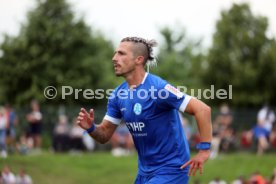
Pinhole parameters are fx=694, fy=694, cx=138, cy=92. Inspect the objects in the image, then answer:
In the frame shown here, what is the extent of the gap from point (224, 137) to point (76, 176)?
5700 millimetres

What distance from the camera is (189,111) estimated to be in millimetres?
7195

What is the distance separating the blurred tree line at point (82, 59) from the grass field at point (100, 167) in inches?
588

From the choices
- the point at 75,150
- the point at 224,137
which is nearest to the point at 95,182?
the point at 75,150

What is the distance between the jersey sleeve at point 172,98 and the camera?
720 cm

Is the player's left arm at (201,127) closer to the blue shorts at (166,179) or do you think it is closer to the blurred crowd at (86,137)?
the blue shorts at (166,179)

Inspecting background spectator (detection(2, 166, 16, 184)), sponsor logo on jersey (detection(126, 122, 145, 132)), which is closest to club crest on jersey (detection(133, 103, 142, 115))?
sponsor logo on jersey (detection(126, 122, 145, 132))

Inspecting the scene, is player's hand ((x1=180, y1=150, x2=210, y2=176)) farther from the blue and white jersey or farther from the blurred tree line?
the blurred tree line

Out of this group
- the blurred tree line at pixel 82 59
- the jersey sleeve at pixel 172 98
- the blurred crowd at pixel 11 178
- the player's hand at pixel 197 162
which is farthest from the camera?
the blurred tree line at pixel 82 59

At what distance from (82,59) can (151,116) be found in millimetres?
34521

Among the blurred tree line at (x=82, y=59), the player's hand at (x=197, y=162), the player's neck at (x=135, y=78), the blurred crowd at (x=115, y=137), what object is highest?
the blurred tree line at (x=82, y=59)

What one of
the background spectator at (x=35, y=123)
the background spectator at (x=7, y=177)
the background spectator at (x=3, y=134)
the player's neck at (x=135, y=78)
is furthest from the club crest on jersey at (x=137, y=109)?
the background spectator at (x=35, y=123)

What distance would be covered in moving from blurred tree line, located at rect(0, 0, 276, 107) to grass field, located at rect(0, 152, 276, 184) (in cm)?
1494

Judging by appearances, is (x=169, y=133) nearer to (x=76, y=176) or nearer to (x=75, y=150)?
(x=76, y=176)

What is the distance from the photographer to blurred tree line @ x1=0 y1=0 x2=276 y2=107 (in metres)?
39.3
